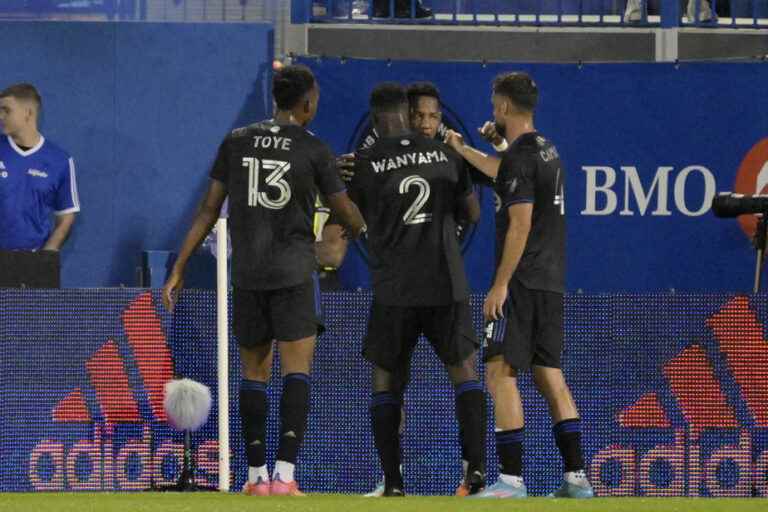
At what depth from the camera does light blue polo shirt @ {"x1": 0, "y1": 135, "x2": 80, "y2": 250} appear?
39.0ft

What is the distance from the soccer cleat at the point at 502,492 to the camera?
8602mm

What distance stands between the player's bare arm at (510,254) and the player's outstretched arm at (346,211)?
720 millimetres

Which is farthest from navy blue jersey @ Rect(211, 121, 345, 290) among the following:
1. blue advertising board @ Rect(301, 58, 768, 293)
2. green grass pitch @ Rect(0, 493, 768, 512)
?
blue advertising board @ Rect(301, 58, 768, 293)

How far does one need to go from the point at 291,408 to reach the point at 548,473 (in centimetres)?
233

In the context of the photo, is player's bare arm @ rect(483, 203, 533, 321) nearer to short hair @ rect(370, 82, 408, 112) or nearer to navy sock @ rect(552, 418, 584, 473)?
navy sock @ rect(552, 418, 584, 473)

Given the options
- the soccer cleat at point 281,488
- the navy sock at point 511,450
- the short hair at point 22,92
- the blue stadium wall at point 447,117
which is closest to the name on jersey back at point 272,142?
the soccer cleat at point 281,488

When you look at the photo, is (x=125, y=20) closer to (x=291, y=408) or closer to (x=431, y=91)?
(x=431, y=91)

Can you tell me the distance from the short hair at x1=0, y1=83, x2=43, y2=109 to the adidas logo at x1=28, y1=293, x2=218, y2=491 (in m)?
2.18

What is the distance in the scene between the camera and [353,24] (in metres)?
13.5

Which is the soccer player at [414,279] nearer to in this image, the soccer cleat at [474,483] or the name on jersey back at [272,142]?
the soccer cleat at [474,483]

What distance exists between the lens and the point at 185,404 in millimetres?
9953

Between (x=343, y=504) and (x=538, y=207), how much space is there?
171cm

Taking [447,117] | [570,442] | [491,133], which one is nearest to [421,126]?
[491,133]

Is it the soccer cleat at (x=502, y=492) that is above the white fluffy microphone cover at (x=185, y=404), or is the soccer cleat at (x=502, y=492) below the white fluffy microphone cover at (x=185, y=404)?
below
